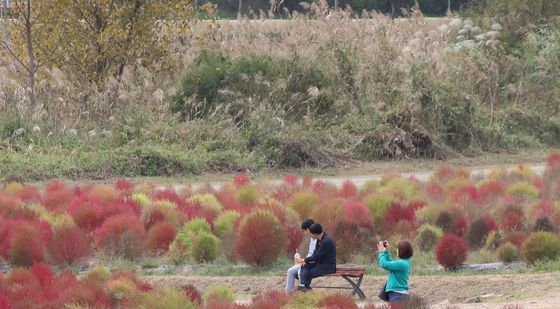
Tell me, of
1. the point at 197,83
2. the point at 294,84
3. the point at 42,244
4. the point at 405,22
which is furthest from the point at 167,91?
the point at 42,244

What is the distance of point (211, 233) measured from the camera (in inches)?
691

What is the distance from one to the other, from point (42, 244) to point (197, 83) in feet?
45.7

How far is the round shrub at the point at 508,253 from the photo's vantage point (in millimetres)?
16297

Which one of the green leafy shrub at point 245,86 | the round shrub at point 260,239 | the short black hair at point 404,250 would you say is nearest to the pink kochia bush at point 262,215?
the round shrub at point 260,239

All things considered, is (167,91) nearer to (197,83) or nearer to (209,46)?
(197,83)

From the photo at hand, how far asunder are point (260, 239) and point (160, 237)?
194cm

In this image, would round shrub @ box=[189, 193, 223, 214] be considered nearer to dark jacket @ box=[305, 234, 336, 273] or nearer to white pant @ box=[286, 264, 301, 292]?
white pant @ box=[286, 264, 301, 292]

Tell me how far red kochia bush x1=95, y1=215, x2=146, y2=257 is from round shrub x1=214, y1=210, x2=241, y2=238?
1.11 meters

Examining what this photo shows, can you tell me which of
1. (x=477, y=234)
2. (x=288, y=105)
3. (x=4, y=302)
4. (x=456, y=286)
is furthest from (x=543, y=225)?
(x=288, y=105)

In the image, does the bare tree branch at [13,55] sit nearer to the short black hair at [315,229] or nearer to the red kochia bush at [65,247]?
the red kochia bush at [65,247]

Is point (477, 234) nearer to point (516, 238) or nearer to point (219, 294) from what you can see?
point (516, 238)

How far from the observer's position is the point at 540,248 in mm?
16062

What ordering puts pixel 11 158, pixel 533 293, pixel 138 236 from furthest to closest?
pixel 11 158
pixel 138 236
pixel 533 293

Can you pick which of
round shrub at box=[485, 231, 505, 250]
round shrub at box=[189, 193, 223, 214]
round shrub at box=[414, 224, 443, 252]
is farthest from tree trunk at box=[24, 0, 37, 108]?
round shrub at box=[485, 231, 505, 250]
